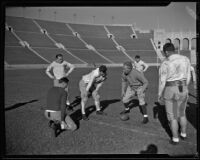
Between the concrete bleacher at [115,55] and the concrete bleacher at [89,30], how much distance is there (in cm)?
686

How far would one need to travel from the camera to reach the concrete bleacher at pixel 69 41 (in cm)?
5008

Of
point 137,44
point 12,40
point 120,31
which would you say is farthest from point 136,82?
point 120,31

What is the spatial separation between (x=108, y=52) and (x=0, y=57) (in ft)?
153

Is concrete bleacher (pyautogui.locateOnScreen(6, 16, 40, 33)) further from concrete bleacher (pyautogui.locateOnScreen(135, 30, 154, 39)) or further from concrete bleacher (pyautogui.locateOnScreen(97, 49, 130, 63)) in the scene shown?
concrete bleacher (pyautogui.locateOnScreen(135, 30, 154, 39))

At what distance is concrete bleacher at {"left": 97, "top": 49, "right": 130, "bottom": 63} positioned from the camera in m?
46.1

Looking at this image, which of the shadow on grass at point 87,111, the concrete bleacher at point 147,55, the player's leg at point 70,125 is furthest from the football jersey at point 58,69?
the concrete bleacher at point 147,55

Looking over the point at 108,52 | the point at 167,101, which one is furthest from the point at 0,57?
the point at 108,52

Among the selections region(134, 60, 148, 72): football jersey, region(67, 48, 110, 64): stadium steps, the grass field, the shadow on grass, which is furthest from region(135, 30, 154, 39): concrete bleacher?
the grass field

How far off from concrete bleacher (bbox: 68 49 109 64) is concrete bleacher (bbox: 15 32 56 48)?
18.0 ft

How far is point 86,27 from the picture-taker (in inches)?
2234

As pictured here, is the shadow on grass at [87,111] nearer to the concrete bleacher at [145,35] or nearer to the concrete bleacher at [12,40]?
the concrete bleacher at [12,40]

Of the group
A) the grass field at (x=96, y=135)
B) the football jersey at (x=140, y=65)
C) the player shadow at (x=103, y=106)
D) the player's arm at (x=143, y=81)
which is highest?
the football jersey at (x=140, y=65)

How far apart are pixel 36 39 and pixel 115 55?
1836 centimetres

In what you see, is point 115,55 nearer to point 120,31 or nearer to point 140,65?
point 120,31
